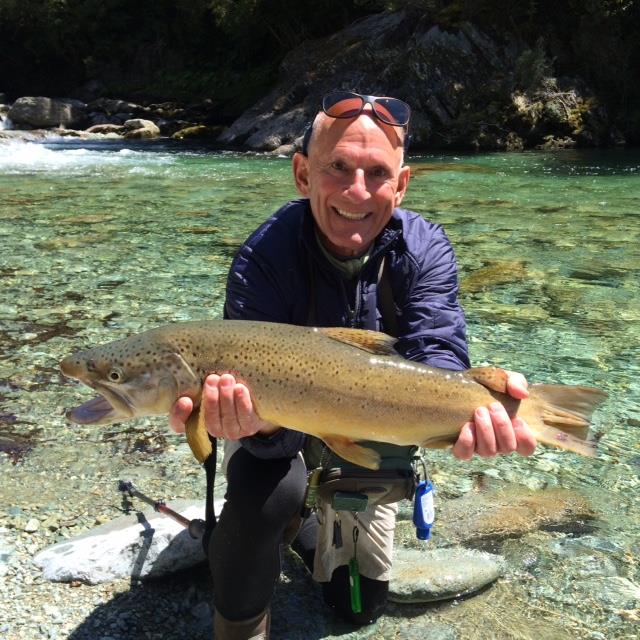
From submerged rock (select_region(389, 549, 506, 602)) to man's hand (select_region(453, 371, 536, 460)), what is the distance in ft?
2.71

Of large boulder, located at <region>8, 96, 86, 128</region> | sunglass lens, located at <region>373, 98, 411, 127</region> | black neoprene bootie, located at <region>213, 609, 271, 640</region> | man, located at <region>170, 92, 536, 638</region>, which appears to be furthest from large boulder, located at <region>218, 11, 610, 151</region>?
black neoprene bootie, located at <region>213, 609, 271, 640</region>

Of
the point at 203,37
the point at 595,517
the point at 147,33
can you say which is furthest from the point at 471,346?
the point at 147,33

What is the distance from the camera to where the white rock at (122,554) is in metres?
2.89

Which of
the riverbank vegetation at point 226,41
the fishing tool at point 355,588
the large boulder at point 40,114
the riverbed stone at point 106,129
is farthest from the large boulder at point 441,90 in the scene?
the fishing tool at point 355,588

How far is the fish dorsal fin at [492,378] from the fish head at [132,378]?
99 centimetres

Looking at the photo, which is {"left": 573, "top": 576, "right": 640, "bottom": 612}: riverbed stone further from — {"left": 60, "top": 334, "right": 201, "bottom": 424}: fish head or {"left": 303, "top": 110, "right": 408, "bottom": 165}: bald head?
{"left": 303, "top": 110, "right": 408, "bottom": 165}: bald head

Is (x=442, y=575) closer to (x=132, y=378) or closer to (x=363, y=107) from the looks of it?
(x=132, y=378)

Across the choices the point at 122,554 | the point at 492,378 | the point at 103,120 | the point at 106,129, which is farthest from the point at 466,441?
the point at 103,120

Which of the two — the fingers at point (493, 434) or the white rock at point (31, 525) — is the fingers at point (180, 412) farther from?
the white rock at point (31, 525)

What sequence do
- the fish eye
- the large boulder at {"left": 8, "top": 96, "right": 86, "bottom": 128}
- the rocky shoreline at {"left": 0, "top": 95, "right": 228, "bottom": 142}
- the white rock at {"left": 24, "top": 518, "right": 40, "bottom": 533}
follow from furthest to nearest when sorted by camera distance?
1. the large boulder at {"left": 8, "top": 96, "right": 86, "bottom": 128}
2. the rocky shoreline at {"left": 0, "top": 95, "right": 228, "bottom": 142}
3. the white rock at {"left": 24, "top": 518, "right": 40, "bottom": 533}
4. the fish eye

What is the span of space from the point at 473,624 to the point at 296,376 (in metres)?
1.28

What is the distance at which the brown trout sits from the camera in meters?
2.37

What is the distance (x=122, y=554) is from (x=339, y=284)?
1.49 m

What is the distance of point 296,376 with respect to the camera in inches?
95.8
